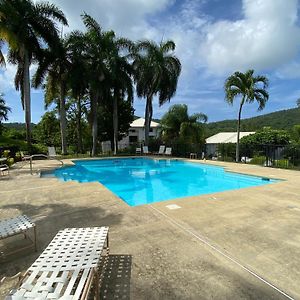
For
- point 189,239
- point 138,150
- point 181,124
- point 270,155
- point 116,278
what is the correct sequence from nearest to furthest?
point 116,278 < point 189,239 < point 270,155 < point 138,150 < point 181,124

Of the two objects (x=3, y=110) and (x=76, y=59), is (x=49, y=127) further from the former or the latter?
(x=76, y=59)

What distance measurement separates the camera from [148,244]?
11.2 ft

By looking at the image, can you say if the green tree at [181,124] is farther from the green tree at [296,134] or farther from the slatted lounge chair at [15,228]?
the slatted lounge chair at [15,228]

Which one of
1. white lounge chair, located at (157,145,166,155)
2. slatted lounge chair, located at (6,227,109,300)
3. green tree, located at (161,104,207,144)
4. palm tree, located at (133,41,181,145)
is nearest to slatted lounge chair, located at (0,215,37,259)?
slatted lounge chair, located at (6,227,109,300)

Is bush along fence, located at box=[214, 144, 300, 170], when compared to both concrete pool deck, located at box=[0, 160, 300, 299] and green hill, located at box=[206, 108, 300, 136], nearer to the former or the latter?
concrete pool deck, located at box=[0, 160, 300, 299]

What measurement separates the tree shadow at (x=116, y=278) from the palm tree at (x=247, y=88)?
45.9 ft

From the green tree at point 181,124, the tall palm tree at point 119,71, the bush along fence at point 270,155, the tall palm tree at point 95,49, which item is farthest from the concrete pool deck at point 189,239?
the green tree at point 181,124

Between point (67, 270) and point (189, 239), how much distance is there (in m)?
1.96

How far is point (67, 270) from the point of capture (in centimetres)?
212

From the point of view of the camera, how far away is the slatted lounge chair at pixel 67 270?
1.84 meters

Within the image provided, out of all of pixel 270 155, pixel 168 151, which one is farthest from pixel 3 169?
pixel 270 155

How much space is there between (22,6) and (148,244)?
58.1ft

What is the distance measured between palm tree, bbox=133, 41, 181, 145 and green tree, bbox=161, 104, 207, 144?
4755 millimetres

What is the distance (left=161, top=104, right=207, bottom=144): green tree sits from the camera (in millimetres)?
23938
